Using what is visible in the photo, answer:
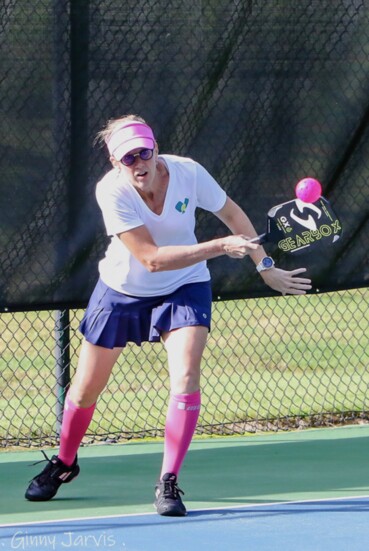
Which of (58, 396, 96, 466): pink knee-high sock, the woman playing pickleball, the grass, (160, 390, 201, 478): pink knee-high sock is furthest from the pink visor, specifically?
the grass

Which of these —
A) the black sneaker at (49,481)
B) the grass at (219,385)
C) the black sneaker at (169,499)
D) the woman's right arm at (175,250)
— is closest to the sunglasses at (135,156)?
the woman's right arm at (175,250)

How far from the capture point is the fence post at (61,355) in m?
6.88

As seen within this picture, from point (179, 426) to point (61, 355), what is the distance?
1.79 m

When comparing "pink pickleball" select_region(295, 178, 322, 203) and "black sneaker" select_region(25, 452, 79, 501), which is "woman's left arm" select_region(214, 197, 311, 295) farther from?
"black sneaker" select_region(25, 452, 79, 501)

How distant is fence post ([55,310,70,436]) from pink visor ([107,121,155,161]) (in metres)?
1.93

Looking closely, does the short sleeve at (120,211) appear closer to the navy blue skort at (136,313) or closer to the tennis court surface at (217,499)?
the navy blue skort at (136,313)

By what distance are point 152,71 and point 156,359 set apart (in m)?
3.67

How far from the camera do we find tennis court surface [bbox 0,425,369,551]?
4863mm

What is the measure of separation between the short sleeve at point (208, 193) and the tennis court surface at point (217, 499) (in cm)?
132

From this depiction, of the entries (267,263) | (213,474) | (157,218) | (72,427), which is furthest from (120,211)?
(213,474)

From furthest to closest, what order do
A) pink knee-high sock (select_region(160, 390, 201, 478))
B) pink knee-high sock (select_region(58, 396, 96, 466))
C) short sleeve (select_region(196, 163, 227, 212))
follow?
pink knee-high sock (select_region(58, 396, 96, 466))
short sleeve (select_region(196, 163, 227, 212))
pink knee-high sock (select_region(160, 390, 201, 478))

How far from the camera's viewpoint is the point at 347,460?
647 centimetres

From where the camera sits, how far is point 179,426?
524 cm

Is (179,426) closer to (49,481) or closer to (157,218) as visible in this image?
(49,481)
